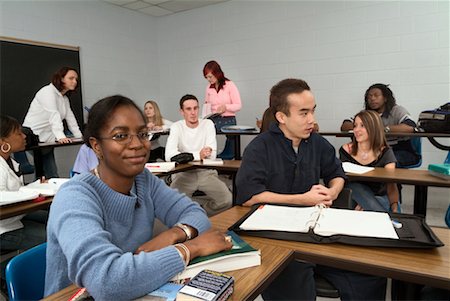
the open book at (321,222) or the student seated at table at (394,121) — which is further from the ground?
the student seated at table at (394,121)

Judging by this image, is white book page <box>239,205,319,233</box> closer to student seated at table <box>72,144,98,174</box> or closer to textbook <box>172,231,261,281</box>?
textbook <box>172,231,261,281</box>

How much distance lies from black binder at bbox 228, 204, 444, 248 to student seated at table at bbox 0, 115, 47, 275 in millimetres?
1381

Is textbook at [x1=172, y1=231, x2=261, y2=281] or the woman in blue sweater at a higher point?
the woman in blue sweater

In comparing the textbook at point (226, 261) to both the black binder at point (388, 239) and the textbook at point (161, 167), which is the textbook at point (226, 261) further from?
the textbook at point (161, 167)

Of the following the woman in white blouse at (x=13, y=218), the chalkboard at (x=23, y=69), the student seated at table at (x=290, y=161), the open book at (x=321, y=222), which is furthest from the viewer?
the chalkboard at (x=23, y=69)

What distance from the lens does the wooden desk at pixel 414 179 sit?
2.10 metres

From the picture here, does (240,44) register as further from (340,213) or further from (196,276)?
(196,276)

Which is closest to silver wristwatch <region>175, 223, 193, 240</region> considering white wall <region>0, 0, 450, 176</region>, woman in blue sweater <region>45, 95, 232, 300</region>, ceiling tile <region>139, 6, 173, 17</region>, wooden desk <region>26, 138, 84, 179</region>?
woman in blue sweater <region>45, 95, 232, 300</region>

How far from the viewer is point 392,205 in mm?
2576

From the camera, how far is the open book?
3.68 ft

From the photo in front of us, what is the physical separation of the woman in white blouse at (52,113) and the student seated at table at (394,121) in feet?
11.3

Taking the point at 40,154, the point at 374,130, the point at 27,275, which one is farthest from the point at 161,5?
the point at 27,275

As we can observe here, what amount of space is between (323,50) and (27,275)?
4.86 meters

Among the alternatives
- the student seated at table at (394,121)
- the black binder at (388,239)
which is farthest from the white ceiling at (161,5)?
the black binder at (388,239)
